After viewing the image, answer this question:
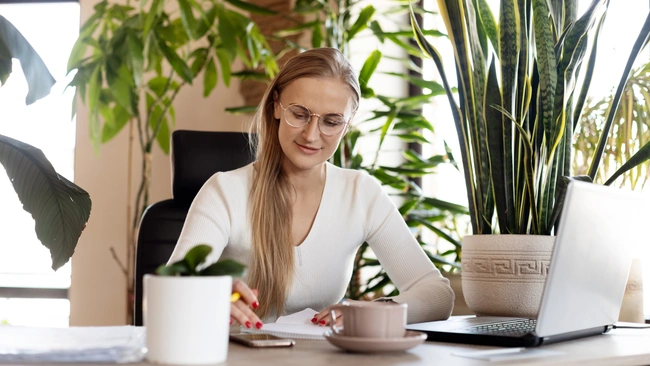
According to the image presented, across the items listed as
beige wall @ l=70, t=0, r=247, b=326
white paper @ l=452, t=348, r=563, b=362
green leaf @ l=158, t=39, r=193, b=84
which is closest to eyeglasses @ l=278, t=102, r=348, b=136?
white paper @ l=452, t=348, r=563, b=362

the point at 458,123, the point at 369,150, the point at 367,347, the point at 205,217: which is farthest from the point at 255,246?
the point at 369,150

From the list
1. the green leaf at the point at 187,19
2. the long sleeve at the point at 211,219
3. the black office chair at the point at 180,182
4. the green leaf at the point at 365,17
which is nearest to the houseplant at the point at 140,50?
the green leaf at the point at 187,19

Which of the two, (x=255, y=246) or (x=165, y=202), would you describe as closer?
(x=255, y=246)

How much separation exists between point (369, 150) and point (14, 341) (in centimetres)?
254

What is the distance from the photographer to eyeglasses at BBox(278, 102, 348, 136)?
1650 mm

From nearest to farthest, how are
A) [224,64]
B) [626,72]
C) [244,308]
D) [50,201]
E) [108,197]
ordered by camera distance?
[244,308] → [50,201] → [626,72] → [224,64] → [108,197]

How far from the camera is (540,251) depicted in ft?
5.02

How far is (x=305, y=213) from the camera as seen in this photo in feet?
5.94

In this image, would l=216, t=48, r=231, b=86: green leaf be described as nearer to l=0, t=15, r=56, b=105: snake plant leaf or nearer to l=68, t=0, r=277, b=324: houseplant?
l=68, t=0, r=277, b=324: houseplant

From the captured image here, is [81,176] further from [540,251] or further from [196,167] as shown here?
[540,251]

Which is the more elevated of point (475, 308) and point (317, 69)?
point (317, 69)

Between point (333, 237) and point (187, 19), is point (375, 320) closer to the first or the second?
Result: point (333, 237)

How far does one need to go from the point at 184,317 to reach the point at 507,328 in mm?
603

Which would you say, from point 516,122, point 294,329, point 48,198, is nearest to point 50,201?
point 48,198
